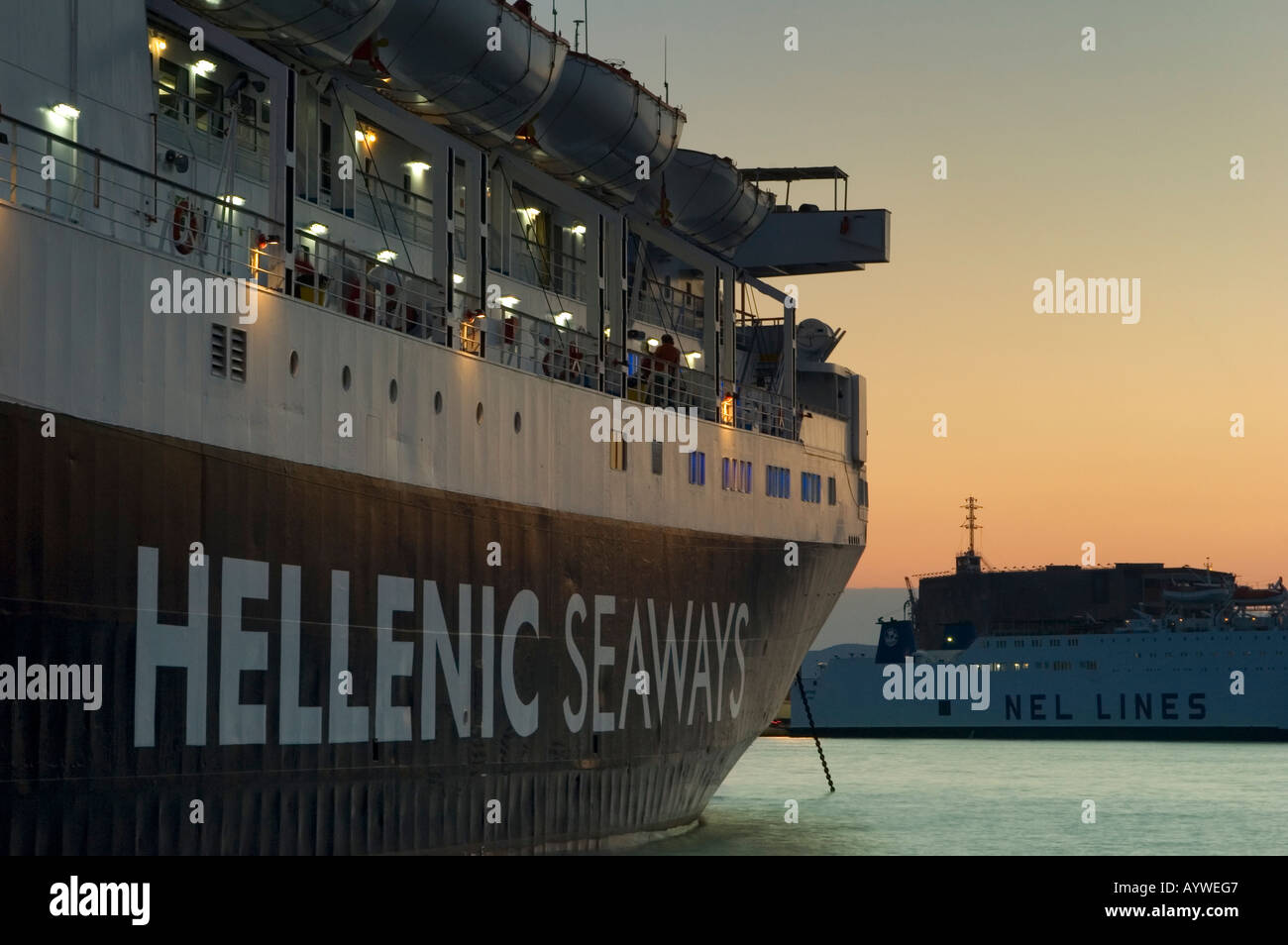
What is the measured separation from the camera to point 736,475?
2888 centimetres

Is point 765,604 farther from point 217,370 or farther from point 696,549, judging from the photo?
point 217,370

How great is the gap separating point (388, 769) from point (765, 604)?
40.7 feet

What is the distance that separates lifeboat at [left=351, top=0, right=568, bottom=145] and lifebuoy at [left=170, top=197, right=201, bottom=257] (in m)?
3.81

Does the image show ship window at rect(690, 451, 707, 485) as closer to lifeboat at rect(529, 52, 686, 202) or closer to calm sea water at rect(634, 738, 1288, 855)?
lifeboat at rect(529, 52, 686, 202)

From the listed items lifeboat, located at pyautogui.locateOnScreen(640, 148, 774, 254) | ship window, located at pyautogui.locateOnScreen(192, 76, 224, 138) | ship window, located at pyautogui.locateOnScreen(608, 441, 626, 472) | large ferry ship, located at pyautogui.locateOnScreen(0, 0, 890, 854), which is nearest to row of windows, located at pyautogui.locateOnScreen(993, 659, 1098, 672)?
large ferry ship, located at pyautogui.locateOnScreen(0, 0, 890, 854)

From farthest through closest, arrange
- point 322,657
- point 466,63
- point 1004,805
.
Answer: point 1004,805, point 466,63, point 322,657

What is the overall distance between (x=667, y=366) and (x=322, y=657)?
1193 cm

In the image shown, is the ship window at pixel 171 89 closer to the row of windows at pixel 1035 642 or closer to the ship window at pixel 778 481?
the ship window at pixel 778 481

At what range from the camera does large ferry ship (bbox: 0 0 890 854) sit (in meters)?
13.9

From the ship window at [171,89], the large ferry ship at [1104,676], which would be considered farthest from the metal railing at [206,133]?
the large ferry ship at [1104,676]

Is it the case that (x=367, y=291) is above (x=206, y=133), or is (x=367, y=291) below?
below

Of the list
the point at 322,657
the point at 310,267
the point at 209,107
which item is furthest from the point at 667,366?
the point at 322,657

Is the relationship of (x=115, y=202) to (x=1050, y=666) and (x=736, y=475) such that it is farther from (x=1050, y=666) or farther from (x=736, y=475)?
(x=1050, y=666)
